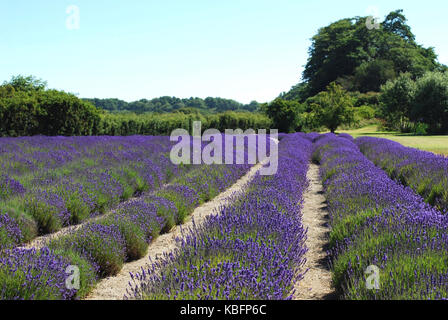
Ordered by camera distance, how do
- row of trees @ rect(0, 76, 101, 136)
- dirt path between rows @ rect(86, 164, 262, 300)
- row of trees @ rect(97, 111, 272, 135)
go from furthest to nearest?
row of trees @ rect(97, 111, 272, 135)
row of trees @ rect(0, 76, 101, 136)
dirt path between rows @ rect(86, 164, 262, 300)

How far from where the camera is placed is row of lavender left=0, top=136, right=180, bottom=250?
169 inches

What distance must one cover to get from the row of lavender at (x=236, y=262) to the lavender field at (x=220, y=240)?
0.03 feet

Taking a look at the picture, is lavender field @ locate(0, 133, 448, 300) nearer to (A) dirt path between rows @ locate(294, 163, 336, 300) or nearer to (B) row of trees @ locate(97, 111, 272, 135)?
(A) dirt path between rows @ locate(294, 163, 336, 300)

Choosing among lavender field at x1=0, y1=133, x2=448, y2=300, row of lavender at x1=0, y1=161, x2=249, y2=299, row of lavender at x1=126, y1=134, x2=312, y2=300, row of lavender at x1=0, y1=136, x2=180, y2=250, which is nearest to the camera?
row of lavender at x1=126, y1=134, x2=312, y2=300

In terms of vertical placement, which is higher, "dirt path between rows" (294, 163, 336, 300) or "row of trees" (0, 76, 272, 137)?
"row of trees" (0, 76, 272, 137)

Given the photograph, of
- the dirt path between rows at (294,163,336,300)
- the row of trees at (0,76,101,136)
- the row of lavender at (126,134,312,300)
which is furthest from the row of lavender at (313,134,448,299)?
the row of trees at (0,76,101,136)

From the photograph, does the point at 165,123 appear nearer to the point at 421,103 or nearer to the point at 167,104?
the point at 421,103

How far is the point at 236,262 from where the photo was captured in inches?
95.7

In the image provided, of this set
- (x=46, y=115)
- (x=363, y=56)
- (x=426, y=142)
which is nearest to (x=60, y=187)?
(x=46, y=115)

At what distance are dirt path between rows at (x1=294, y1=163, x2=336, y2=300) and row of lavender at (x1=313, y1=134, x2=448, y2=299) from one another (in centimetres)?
20

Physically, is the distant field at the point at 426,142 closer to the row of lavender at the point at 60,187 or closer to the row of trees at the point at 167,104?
the row of lavender at the point at 60,187

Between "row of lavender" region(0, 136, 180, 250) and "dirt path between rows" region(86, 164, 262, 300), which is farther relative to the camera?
"row of lavender" region(0, 136, 180, 250)

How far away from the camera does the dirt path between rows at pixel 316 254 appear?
3090 mm
